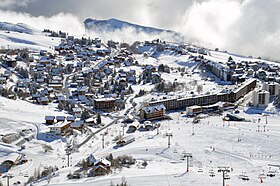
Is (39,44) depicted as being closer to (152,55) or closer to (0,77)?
(152,55)

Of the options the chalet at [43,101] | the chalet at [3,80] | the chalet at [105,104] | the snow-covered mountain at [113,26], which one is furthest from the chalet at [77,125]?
the snow-covered mountain at [113,26]

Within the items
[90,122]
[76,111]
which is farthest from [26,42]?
[90,122]

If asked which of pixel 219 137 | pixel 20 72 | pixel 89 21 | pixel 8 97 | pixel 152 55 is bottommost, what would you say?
pixel 219 137

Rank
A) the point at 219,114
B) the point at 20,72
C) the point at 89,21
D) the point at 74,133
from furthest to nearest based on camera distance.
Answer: the point at 89,21
the point at 20,72
the point at 219,114
the point at 74,133

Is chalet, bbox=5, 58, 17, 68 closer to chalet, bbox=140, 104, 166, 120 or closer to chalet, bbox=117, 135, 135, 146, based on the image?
chalet, bbox=140, 104, 166, 120

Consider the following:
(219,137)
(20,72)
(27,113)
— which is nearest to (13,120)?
(27,113)

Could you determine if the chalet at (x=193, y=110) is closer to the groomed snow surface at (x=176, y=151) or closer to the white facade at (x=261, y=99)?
the groomed snow surface at (x=176, y=151)

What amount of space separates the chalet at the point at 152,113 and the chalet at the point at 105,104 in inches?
180

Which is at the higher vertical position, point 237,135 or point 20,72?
point 20,72

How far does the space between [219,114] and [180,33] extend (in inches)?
3746

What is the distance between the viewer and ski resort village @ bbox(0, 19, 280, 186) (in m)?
17.0

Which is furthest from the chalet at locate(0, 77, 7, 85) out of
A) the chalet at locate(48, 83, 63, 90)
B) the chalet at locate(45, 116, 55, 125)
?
the chalet at locate(45, 116, 55, 125)

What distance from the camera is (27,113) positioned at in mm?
28141

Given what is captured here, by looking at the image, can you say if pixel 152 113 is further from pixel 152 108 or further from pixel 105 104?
pixel 105 104
